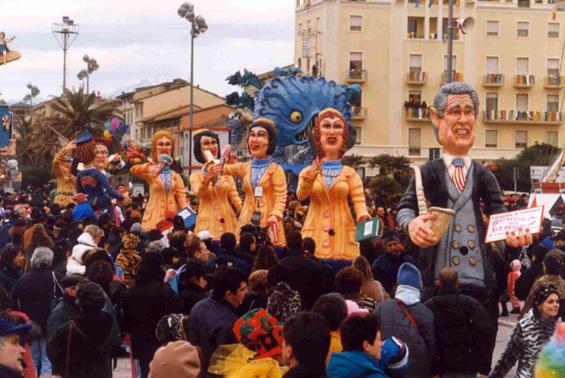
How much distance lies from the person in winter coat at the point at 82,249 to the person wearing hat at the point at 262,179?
3.68 meters

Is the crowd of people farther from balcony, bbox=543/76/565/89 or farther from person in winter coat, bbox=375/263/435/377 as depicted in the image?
balcony, bbox=543/76/565/89

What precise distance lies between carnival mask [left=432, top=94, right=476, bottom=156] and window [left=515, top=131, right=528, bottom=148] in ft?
218

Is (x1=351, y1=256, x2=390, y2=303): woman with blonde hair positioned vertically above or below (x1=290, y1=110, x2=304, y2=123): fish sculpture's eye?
below

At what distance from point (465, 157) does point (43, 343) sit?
4384 mm

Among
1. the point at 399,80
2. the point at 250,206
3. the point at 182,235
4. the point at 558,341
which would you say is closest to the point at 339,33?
the point at 399,80

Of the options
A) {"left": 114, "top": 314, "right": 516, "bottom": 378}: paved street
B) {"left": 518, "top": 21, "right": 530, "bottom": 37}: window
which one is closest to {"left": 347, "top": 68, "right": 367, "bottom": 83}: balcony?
{"left": 518, "top": 21, "right": 530, "bottom": 37}: window

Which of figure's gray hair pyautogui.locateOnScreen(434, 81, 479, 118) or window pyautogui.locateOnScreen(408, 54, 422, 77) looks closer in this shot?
figure's gray hair pyautogui.locateOnScreen(434, 81, 479, 118)

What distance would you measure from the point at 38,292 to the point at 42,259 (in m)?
0.33

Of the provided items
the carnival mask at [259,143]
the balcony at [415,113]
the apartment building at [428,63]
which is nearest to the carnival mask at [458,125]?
the carnival mask at [259,143]

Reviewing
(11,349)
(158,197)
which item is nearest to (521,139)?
(158,197)

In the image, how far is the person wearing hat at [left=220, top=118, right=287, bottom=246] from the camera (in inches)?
746

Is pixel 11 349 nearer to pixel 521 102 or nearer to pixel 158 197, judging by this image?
pixel 158 197

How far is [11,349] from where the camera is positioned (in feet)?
24.5

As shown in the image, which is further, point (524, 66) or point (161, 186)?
point (524, 66)
